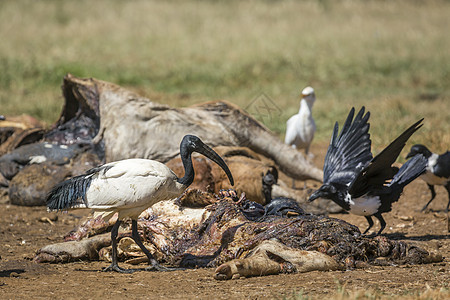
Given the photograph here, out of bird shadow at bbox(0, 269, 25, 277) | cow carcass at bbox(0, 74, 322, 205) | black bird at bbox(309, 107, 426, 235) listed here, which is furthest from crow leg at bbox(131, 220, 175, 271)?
cow carcass at bbox(0, 74, 322, 205)

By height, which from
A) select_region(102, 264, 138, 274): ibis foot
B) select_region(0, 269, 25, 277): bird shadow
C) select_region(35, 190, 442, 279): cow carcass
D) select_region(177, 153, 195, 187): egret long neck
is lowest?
select_region(0, 269, 25, 277): bird shadow

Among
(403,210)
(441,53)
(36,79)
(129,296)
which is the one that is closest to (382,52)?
(441,53)

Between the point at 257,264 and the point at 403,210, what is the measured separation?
3.61 m

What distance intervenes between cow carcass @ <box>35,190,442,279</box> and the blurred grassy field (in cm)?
487

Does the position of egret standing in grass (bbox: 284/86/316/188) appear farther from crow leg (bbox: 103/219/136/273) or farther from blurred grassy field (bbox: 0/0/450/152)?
crow leg (bbox: 103/219/136/273)

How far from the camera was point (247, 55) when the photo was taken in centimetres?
1962

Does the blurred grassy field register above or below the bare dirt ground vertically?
above

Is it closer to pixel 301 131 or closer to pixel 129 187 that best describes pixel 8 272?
pixel 129 187

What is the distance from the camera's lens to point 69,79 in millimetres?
8078

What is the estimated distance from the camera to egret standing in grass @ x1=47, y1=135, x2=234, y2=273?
194 inches

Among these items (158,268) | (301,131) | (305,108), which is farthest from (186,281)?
(305,108)

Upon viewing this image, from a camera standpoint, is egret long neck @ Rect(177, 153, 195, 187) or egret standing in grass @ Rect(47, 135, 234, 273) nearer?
egret standing in grass @ Rect(47, 135, 234, 273)

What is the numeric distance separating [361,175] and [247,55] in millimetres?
14340

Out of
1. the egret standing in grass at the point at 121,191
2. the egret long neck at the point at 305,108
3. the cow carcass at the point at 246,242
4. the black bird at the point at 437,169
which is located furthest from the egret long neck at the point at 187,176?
the egret long neck at the point at 305,108
